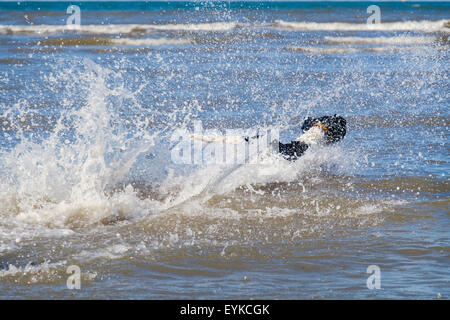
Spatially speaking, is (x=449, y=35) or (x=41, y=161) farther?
(x=449, y=35)

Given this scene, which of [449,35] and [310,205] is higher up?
[449,35]

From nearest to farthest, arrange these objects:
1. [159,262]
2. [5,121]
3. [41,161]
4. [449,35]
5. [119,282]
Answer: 1. [119,282]
2. [159,262]
3. [41,161]
4. [5,121]
5. [449,35]

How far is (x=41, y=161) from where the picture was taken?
21.5 ft

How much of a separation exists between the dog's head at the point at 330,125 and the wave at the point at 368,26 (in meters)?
21.1

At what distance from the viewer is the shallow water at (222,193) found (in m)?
4.46

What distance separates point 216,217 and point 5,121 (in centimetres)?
454

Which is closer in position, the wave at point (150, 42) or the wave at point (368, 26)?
the wave at point (150, 42)

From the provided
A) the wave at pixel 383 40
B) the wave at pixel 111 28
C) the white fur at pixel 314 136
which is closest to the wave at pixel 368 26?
the wave at pixel 111 28

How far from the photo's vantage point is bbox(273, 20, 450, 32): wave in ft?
89.6

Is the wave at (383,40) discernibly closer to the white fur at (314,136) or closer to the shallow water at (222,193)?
the shallow water at (222,193)

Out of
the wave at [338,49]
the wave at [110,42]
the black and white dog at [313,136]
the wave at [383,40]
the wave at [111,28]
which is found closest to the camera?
the black and white dog at [313,136]

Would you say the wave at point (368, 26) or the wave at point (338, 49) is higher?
the wave at point (368, 26)

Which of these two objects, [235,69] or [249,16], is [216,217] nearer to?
[235,69]
